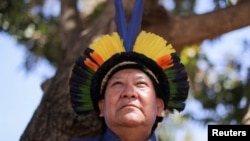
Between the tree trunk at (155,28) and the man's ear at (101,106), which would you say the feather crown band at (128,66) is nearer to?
the man's ear at (101,106)

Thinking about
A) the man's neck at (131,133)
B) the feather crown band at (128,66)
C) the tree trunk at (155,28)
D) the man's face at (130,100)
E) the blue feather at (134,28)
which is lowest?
the man's neck at (131,133)

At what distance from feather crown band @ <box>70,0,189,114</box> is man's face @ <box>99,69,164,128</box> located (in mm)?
33

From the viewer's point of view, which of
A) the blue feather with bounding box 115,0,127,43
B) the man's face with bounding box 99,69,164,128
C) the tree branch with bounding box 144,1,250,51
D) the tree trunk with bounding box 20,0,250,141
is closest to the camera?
the man's face with bounding box 99,69,164,128

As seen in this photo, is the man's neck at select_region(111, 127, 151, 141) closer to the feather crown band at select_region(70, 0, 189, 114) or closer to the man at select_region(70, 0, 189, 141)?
the man at select_region(70, 0, 189, 141)

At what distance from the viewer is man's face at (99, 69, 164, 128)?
6.99ft

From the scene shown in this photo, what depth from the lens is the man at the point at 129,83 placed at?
2.15m

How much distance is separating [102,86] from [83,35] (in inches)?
75.5

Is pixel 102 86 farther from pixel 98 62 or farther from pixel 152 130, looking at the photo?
pixel 152 130

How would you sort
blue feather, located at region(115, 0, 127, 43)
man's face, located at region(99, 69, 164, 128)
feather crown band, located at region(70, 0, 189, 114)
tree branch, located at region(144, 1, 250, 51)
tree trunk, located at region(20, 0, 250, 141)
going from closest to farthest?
man's face, located at region(99, 69, 164, 128) → feather crown band, located at region(70, 0, 189, 114) → blue feather, located at region(115, 0, 127, 43) → tree trunk, located at region(20, 0, 250, 141) → tree branch, located at region(144, 1, 250, 51)

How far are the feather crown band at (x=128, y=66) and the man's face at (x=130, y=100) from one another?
3 centimetres

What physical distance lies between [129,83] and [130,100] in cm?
8

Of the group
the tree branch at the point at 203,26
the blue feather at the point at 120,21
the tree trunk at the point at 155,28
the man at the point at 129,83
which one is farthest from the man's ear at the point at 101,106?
the tree branch at the point at 203,26

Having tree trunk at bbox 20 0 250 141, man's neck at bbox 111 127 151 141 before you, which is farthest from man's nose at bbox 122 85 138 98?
tree trunk at bbox 20 0 250 141

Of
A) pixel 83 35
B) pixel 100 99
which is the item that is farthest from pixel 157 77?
pixel 83 35
